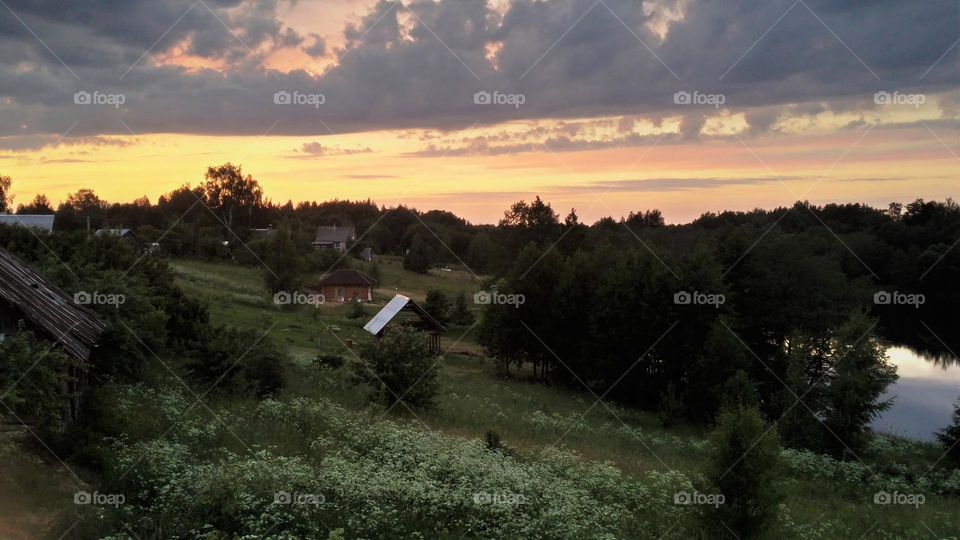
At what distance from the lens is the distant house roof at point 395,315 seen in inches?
1775

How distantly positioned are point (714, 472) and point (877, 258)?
7687cm

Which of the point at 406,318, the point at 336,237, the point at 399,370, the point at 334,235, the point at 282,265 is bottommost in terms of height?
the point at 399,370

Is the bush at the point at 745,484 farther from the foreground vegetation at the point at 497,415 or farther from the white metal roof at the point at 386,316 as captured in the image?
the white metal roof at the point at 386,316

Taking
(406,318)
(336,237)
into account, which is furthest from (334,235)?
(406,318)

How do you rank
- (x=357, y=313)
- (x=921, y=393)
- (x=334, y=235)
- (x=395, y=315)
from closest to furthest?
(x=395, y=315)
(x=921, y=393)
(x=357, y=313)
(x=334, y=235)

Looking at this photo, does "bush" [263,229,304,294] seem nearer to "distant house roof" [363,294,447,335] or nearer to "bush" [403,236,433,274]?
"distant house roof" [363,294,447,335]

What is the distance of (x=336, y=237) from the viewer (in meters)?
119

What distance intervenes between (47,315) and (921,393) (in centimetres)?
5250

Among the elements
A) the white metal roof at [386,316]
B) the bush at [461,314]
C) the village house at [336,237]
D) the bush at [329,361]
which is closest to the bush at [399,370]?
the bush at [329,361]

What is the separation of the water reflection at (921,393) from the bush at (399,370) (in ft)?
71.7

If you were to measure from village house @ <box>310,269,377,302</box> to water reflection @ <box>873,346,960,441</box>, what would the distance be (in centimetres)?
4575

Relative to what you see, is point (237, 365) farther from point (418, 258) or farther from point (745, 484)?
point (418, 258)

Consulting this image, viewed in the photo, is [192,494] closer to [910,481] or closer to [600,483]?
[600,483]

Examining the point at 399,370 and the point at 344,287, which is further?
the point at 344,287
